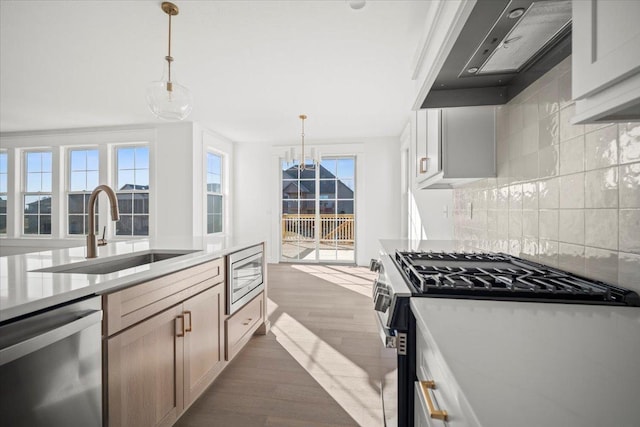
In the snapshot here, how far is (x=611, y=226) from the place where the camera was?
0.93 m

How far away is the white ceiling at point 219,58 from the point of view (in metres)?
2.26

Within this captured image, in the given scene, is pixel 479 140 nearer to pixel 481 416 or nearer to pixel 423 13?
pixel 423 13

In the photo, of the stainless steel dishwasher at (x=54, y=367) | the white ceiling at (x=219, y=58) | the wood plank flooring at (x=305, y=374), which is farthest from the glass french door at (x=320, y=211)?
the stainless steel dishwasher at (x=54, y=367)

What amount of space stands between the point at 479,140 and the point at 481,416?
1.68 meters

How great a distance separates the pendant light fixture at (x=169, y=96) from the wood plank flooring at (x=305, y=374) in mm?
1897

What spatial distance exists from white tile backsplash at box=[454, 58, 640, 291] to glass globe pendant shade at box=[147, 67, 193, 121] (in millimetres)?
2062

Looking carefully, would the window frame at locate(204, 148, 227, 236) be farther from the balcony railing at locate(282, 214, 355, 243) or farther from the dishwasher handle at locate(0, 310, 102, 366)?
the dishwasher handle at locate(0, 310, 102, 366)

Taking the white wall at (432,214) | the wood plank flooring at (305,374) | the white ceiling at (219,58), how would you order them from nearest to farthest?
the wood plank flooring at (305,374)
the white ceiling at (219,58)
the white wall at (432,214)

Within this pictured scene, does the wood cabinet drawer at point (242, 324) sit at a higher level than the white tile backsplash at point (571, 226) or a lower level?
lower

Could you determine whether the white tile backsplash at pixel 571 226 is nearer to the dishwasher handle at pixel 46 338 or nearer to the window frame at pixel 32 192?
the dishwasher handle at pixel 46 338

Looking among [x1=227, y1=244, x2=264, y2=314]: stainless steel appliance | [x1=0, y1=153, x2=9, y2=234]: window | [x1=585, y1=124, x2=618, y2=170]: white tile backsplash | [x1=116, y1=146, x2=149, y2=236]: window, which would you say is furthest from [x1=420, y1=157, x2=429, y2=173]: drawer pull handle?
[x1=0, y1=153, x2=9, y2=234]: window

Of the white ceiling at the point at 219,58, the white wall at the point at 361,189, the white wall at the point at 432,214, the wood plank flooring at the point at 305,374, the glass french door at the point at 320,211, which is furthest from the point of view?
the glass french door at the point at 320,211

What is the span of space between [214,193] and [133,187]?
4.53ft

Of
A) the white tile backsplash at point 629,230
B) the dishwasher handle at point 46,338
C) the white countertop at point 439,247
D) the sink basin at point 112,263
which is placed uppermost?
the white tile backsplash at point 629,230
